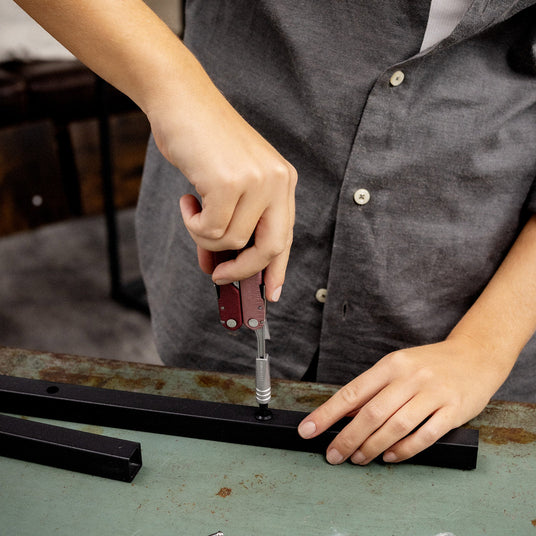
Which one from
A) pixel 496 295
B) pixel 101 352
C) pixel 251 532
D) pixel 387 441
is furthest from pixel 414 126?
pixel 101 352

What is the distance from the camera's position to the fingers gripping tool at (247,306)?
1.81 feet

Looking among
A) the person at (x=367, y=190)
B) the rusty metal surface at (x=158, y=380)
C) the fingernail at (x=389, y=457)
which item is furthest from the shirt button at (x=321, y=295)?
the fingernail at (x=389, y=457)

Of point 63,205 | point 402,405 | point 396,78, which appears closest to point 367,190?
point 396,78

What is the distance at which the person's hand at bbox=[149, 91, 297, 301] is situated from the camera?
47 cm

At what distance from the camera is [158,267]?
2.94 feet

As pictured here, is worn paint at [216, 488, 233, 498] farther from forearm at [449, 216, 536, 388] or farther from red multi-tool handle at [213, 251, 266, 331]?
forearm at [449, 216, 536, 388]

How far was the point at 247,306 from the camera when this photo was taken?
57 centimetres

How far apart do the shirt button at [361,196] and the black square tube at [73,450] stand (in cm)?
35

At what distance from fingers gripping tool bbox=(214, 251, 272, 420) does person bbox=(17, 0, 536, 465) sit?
0.01m

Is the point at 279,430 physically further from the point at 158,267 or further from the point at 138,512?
the point at 158,267

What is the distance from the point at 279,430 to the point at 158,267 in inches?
14.9

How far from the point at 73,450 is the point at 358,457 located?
27 centimetres

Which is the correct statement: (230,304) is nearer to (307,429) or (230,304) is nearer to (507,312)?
(307,429)

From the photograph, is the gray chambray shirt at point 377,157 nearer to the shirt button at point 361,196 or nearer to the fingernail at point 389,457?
the shirt button at point 361,196
